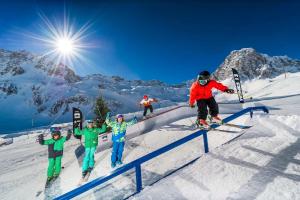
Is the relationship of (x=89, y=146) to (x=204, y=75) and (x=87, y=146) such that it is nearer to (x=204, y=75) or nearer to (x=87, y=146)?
(x=87, y=146)

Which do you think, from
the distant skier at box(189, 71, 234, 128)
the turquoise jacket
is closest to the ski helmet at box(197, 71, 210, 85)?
the distant skier at box(189, 71, 234, 128)

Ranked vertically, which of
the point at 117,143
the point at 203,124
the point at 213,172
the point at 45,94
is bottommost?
the point at 213,172

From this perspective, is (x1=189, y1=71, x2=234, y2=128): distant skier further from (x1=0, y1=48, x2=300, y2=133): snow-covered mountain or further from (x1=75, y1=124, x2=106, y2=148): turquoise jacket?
(x1=0, y1=48, x2=300, y2=133): snow-covered mountain

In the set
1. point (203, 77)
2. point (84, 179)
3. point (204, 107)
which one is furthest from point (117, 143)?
point (203, 77)

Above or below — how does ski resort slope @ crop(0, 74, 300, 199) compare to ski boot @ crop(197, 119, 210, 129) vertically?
below

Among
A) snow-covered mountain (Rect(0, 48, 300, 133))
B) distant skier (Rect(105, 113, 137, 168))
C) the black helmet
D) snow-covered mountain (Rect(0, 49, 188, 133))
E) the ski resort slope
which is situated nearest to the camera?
the ski resort slope

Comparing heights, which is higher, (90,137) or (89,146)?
(90,137)

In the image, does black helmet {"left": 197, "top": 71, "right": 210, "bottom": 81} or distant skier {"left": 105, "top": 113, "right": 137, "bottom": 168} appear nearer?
black helmet {"left": 197, "top": 71, "right": 210, "bottom": 81}

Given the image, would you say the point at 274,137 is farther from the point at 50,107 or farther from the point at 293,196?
the point at 50,107

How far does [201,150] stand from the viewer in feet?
21.1

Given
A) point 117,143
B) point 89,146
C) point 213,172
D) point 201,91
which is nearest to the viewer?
point 213,172

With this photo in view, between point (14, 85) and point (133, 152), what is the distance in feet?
545

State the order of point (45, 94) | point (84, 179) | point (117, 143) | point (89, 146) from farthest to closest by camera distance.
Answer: point (45, 94) < point (117, 143) < point (89, 146) < point (84, 179)

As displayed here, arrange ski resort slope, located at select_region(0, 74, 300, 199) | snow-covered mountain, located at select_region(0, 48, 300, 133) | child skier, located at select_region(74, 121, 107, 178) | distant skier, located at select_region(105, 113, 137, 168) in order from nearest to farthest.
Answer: ski resort slope, located at select_region(0, 74, 300, 199) < child skier, located at select_region(74, 121, 107, 178) < distant skier, located at select_region(105, 113, 137, 168) < snow-covered mountain, located at select_region(0, 48, 300, 133)
